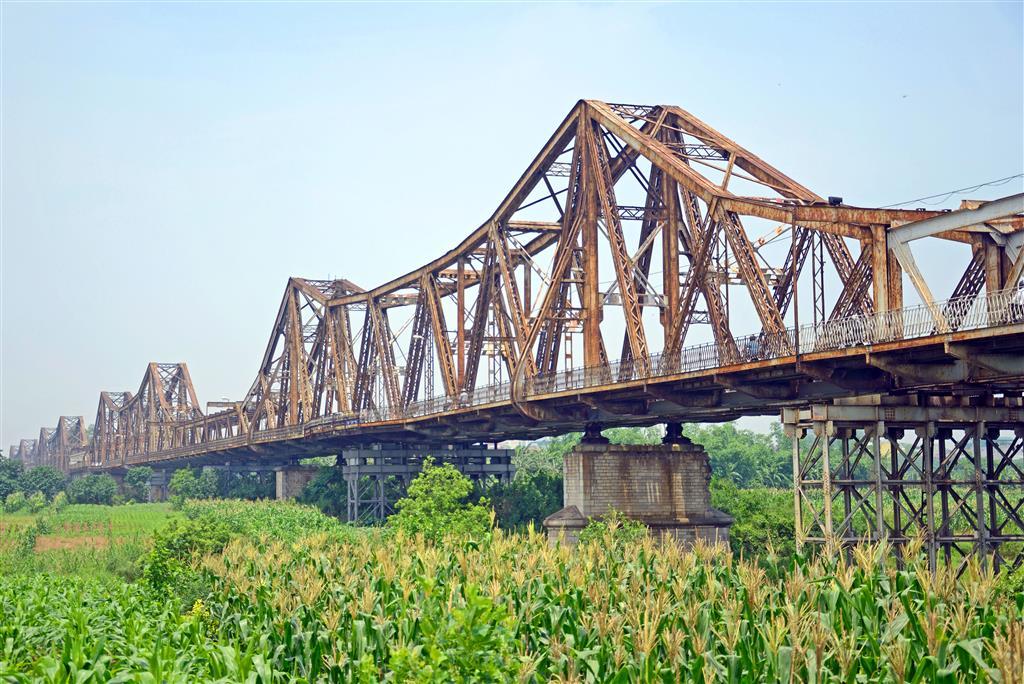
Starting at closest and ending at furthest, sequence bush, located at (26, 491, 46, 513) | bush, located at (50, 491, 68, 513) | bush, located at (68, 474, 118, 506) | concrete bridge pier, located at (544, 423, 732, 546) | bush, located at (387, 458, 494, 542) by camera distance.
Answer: concrete bridge pier, located at (544, 423, 732, 546) < bush, located at (387, 458, 494, 542) < bush, located at (26, 491, 46, 513) < bush, located at (50, 491, 68, 513) < bush, located at (68, 474, 118, 506)

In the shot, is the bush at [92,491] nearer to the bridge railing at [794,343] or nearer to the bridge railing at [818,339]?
the bridge railing at [794,343]

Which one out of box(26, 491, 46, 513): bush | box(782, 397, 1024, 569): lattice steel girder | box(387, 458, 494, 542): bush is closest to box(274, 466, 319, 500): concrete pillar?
box(26, 491, 46, 513): bush

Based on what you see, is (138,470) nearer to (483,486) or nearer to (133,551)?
(483,486)

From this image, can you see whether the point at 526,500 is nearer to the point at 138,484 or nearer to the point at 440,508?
the point at 440,508

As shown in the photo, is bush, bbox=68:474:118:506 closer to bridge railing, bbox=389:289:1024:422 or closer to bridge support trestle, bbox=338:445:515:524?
bridge support trestle, bbox=338:445:515:524

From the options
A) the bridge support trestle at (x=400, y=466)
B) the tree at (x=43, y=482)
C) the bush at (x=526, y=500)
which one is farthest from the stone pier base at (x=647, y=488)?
the tree at (x=43, y=482)

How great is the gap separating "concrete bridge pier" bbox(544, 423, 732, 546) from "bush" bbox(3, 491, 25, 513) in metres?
89.4

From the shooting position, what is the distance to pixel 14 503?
13012cm

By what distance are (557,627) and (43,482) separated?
14109cm

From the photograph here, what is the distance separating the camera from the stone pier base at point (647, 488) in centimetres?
5700

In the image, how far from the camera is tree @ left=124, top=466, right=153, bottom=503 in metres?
170

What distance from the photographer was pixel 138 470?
170875mm

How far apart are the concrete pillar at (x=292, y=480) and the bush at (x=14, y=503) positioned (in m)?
35.1

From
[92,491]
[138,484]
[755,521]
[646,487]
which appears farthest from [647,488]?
[138,484]
